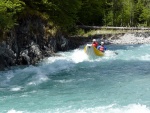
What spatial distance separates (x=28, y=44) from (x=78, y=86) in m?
9.69

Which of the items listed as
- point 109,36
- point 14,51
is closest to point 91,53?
point 14,51

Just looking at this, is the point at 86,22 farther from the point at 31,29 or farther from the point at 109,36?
the point at 31,29

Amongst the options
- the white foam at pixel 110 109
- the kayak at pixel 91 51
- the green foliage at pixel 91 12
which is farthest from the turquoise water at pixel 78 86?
the green foliage at pixel 91 12

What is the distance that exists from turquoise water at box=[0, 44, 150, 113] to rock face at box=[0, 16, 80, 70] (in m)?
1.08

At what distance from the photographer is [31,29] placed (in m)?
28.7

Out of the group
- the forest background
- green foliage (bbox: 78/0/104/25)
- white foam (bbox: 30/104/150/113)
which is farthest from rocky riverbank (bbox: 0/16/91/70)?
green foliage (bbox: 78/0/104/25)

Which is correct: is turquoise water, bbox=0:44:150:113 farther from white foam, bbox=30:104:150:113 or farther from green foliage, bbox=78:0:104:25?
green foliage, bbox=78:0:104:25

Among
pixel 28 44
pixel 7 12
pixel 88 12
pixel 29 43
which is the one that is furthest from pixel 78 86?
pixel 88 12

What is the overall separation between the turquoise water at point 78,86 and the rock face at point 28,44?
108 centimetres

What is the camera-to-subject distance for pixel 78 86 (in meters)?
19.3

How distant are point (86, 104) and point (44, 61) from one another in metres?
11.7

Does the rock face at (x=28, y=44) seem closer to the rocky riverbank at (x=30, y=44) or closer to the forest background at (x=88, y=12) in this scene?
the rocky riverbank at (x=30, y=44)

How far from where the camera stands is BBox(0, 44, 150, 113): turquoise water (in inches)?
615

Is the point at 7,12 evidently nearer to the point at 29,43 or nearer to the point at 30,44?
the point at 29,43
